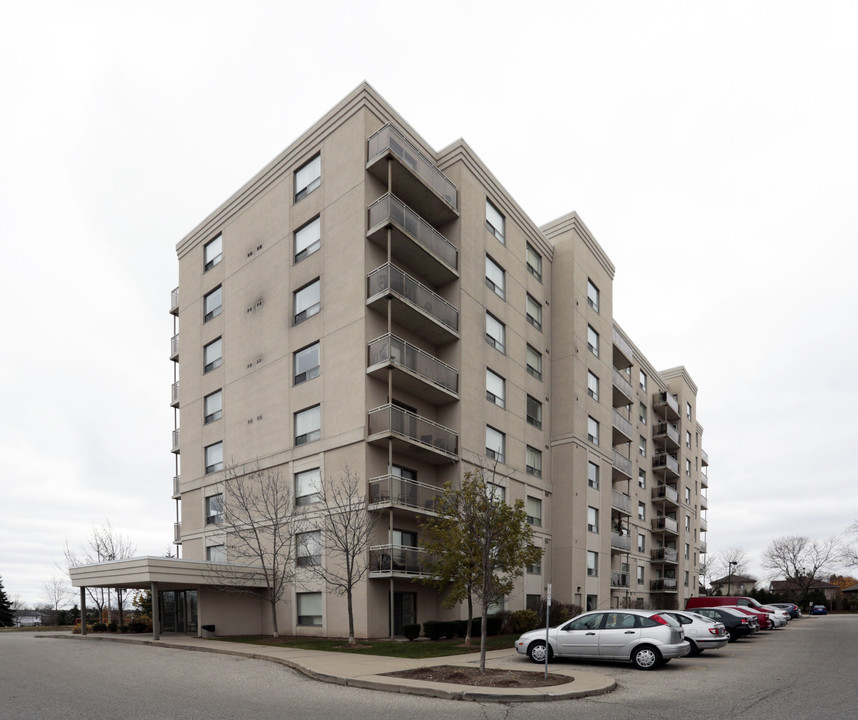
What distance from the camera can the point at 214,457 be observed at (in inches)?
1417

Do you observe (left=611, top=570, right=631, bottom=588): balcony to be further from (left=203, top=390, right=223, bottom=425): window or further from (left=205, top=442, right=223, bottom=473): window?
(left=203, top=390, right=223, bottom=425): window

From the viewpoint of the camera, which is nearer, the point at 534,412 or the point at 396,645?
the point at 396,645

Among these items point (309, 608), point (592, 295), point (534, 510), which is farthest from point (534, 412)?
point (309, 608)

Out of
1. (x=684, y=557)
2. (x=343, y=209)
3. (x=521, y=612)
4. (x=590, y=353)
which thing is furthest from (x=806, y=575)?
(x=343, y=209)

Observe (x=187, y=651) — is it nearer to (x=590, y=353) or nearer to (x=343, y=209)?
(x=343, y=209)

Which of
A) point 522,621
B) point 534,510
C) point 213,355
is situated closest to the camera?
point 522,621

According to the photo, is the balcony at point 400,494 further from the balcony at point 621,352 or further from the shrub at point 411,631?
the balcony at point 621,352

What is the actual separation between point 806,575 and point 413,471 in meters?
113

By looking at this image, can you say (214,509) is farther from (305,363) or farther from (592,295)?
(592,295)

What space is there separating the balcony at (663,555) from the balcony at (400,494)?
35.0m

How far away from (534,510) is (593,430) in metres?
7.51

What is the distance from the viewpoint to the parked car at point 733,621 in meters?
29.3

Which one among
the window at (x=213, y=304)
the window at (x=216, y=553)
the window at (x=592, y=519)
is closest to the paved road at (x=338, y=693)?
the window at (x=216, y=553)

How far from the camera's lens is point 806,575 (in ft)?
390
